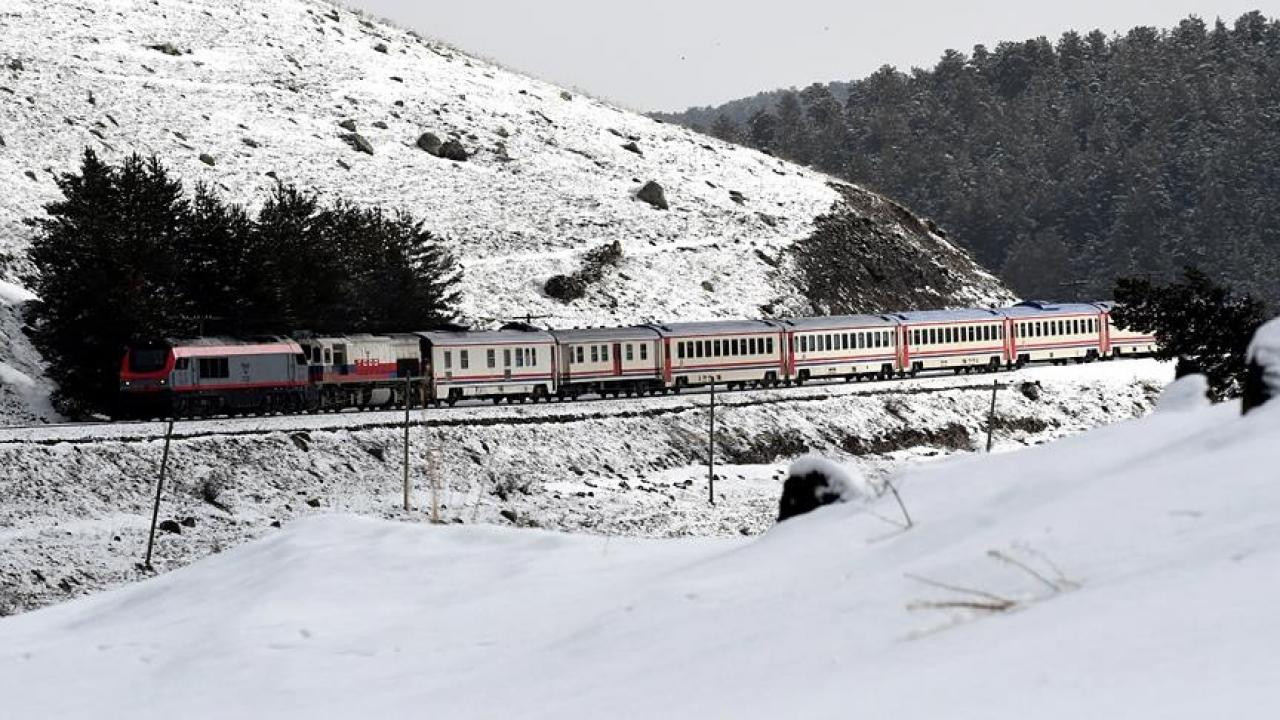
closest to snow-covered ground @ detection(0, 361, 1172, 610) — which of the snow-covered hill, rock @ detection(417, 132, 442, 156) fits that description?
the snow-covered hill

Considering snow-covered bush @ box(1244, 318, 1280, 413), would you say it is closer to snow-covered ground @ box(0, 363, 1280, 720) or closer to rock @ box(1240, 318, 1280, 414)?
rock @ box(1240, 318, 1280, 414)

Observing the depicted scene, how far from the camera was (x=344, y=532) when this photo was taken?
49.0 ft

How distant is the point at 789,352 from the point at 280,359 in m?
23.7

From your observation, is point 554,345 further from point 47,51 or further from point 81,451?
point 47,51

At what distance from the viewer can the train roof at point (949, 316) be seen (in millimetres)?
77438

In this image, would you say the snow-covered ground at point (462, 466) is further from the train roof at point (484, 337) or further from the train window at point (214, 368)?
the train window at point (214, 368)

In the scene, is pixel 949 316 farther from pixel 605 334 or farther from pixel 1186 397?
pixel 1186 397

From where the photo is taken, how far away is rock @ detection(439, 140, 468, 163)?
369 ft

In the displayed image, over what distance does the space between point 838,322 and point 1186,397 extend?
62.8 metres

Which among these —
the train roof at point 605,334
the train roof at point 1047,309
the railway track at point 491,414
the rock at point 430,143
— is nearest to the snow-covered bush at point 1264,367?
the railway track at point 491,414

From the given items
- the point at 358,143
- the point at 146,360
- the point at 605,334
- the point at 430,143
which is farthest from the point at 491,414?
the point at 430,143

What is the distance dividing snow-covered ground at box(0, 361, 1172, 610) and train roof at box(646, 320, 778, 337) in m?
3.20

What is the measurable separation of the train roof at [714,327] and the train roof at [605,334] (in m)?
0.71

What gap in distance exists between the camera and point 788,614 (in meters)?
9.81
